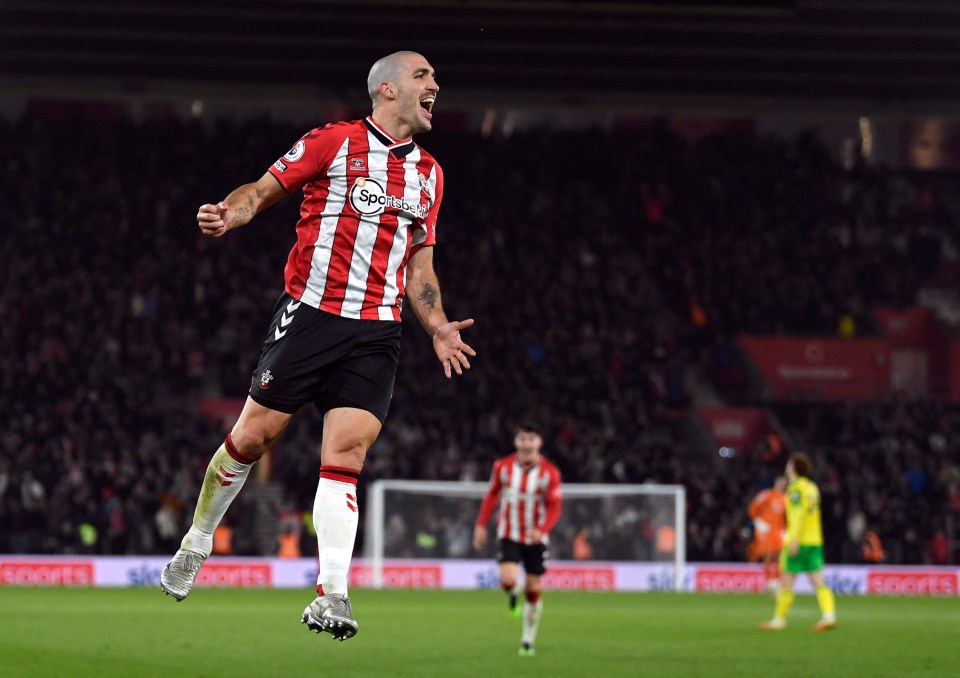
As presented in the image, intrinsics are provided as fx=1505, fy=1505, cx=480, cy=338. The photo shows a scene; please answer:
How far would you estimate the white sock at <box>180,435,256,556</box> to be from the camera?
23.1 ft

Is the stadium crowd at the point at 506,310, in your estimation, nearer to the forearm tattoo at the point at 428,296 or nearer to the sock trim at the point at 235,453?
the sock trim at the point at 235,453

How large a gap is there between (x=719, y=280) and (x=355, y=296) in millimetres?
28662

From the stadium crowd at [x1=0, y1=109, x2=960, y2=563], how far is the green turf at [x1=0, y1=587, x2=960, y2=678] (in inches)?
162

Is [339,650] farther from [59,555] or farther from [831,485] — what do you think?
[831,485]

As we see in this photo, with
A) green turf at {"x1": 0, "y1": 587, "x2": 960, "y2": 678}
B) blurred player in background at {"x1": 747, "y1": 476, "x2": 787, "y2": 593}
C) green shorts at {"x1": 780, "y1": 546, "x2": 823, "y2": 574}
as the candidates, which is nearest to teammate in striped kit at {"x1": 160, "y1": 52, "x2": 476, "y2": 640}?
green turf at {"x1": 0, "y1": 587, "x2": 960, "y2": 678}

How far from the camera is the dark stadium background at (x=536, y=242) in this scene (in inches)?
1125

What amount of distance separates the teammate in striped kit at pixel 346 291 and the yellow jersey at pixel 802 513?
452 inches

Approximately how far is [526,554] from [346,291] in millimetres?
9200

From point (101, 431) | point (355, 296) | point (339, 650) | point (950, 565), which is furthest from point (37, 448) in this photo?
point (355, 296)

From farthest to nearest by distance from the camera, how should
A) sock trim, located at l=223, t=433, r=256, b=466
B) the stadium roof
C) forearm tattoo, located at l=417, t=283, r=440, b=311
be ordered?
the stadium roof, forearm tattoo, located at l=417, t=283, r=440, b=311, sock trim, located at l=223, t=433, r=256, b=466

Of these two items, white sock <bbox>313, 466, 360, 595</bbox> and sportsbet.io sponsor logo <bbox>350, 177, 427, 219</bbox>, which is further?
sportsbet.io sponsor logo <bbox>350, 177, 427, 219</bbox>

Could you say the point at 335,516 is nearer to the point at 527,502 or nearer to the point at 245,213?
the point at 245,213

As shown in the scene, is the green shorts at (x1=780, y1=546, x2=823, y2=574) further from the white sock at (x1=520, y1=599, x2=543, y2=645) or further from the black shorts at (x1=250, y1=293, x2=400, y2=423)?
the black shorts at (x1=250, y1=293, x2=400, y2=423)

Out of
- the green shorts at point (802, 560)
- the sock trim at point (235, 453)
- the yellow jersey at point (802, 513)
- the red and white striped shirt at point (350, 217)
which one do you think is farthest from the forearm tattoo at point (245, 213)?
the green shorts at point (802, 560)
